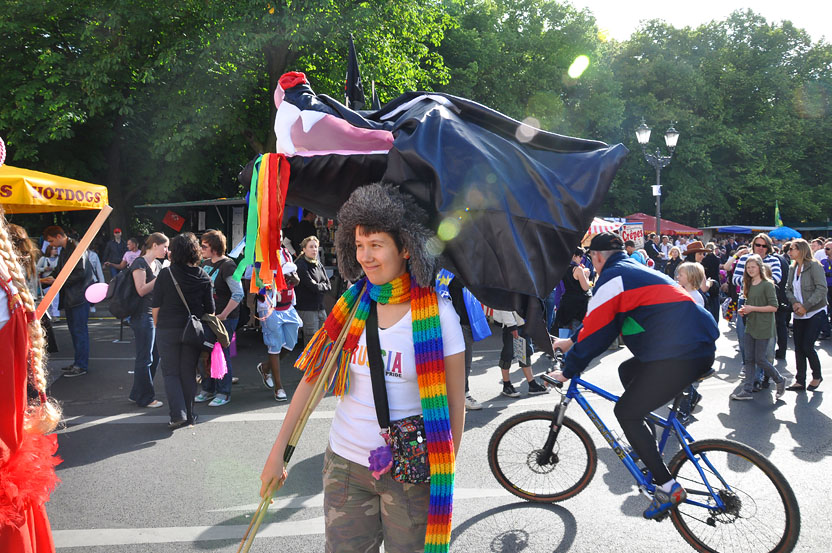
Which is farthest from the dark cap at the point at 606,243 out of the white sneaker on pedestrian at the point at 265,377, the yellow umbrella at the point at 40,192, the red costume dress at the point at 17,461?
the yellow umbrella at the point at 40,192

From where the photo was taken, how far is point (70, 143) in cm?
1928

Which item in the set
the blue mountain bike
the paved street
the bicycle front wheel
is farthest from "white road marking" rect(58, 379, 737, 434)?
the bicycle front wheel

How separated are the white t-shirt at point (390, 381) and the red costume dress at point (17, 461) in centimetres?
103

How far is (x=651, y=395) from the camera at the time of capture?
3.60 meters

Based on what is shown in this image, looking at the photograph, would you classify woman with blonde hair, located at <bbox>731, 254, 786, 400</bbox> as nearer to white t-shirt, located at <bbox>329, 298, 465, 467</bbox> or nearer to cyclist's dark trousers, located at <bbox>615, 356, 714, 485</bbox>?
cyclist's dark trousers, located at <bbox>615, 356, 714, 485</bbox>

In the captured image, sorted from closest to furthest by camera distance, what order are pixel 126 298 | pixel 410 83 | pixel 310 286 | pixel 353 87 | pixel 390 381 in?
pixel 390 381
pixel 353 87
pixel 126 298
pixel 310 286
pixel 410 83

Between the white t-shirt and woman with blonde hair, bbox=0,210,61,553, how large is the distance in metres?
1.03

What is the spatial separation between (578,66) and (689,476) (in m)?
27.9

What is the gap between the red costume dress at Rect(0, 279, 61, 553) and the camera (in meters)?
1.87

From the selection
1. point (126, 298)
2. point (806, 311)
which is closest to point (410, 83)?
point (126, 298)

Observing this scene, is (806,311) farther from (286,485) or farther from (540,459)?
(286,485)

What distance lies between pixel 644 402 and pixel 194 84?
1457cm

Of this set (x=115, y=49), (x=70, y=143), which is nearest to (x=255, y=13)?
(x=115, y=49)

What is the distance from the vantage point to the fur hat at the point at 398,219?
7.02 feet
